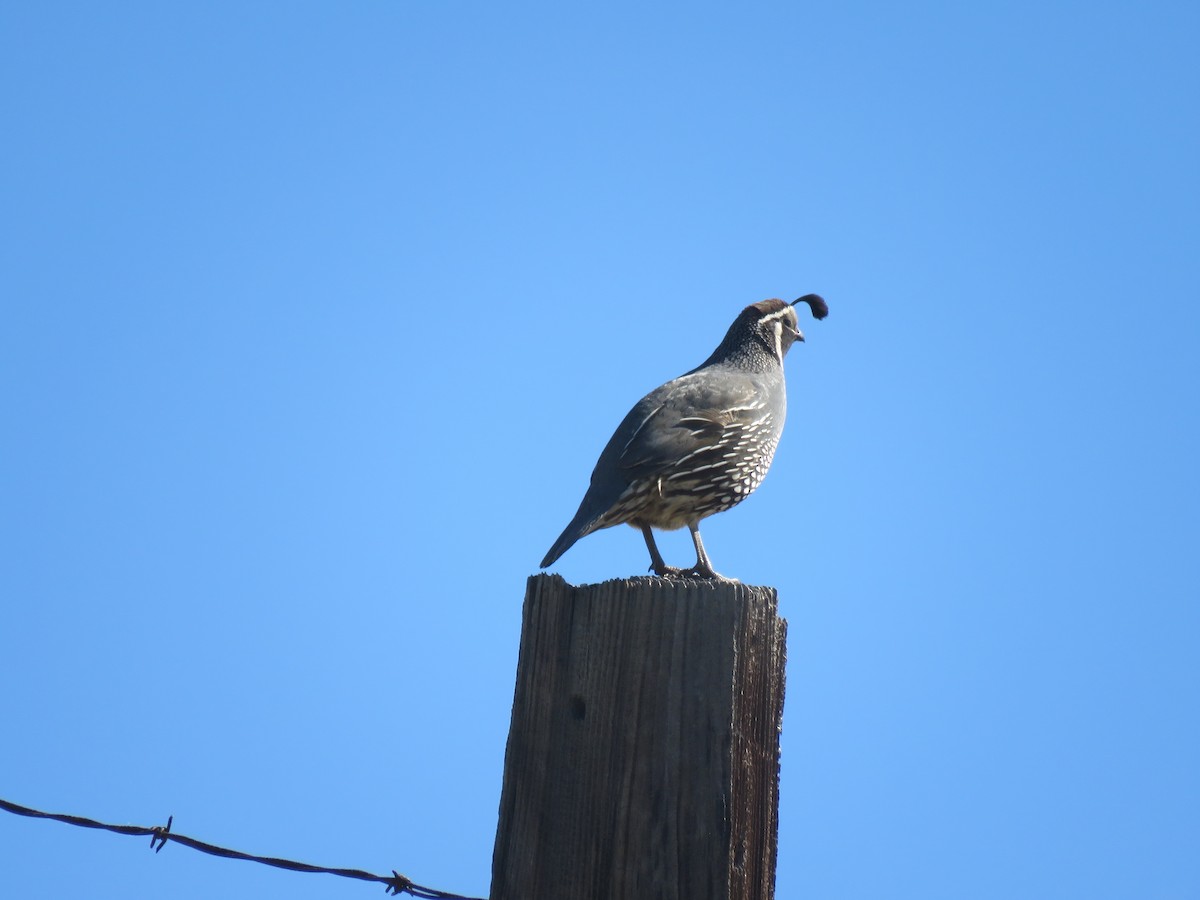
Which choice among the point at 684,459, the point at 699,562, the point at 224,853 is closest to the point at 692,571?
the point at 699,562

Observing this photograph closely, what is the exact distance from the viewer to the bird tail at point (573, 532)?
5.48 meters

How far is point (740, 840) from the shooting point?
9.34 ft

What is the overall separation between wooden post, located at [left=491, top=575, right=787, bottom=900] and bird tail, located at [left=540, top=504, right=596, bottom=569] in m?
2.41

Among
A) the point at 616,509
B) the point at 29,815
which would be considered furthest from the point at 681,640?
the point at 616,509

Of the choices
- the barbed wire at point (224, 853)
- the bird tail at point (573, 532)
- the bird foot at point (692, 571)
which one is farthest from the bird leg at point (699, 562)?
the barbed wire at point (224, 853)

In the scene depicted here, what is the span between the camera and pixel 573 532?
18.6ft

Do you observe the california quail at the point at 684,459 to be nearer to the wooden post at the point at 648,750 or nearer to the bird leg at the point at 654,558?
the bird leg at the point at 654,558

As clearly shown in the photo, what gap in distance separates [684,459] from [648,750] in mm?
3486

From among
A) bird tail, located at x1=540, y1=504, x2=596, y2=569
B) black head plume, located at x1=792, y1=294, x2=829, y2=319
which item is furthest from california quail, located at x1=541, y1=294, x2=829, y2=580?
black head plume, located at x1=792, y1=294, x2=829, y2=319

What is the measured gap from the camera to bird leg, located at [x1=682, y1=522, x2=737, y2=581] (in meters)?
6.27

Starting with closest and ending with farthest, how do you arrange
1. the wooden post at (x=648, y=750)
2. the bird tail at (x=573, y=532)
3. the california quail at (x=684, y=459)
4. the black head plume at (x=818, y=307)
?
the wooden post at (x=648, y=750) < the bird tail at (x=573, y=532) < the california quail at (x=684, y=459) < the black head plume at (x=818, y=307)

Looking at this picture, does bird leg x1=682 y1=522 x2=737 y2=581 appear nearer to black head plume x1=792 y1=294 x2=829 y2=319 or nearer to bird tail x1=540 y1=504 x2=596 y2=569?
bird tail x1=540 y1=504 x2=596 y2=569

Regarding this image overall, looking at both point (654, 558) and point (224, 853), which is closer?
point (224, 853)

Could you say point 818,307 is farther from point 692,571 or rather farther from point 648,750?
point 648,750
